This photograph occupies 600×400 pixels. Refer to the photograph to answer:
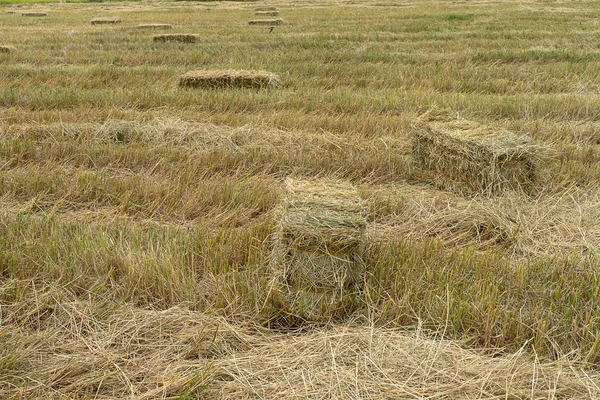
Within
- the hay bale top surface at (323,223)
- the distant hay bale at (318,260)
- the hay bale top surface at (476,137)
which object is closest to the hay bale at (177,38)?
the hay bale top surface at (476,137)

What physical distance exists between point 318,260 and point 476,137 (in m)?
2.44

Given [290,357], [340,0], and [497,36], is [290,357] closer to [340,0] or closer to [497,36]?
[497,36]

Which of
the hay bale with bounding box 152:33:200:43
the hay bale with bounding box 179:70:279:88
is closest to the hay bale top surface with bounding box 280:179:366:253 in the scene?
the hay bale with bounding box 179:70:279:88

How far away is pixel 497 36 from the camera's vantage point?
13.8m

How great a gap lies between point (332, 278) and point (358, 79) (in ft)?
21.8

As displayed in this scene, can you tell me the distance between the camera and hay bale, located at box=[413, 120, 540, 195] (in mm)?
4566

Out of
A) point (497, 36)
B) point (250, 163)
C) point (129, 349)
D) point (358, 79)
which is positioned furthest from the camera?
point (497, 36)

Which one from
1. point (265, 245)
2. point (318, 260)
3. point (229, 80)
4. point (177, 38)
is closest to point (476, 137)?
point (265, 245)

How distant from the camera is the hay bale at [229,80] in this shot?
838 centimetres

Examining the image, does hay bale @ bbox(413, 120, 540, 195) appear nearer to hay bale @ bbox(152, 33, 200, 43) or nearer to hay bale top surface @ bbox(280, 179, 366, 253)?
hay bale top surface @ bbox(280, 179, 366, 253)

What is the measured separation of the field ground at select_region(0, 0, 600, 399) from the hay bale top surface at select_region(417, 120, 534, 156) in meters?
0.37

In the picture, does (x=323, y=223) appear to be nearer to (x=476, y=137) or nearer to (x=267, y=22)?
(x=476, y=137)

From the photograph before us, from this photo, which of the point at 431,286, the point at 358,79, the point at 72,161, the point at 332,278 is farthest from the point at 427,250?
the point at 358,79

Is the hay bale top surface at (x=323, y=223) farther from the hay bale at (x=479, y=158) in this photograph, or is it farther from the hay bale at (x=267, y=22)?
the hay bale at (x=267, y=22)
